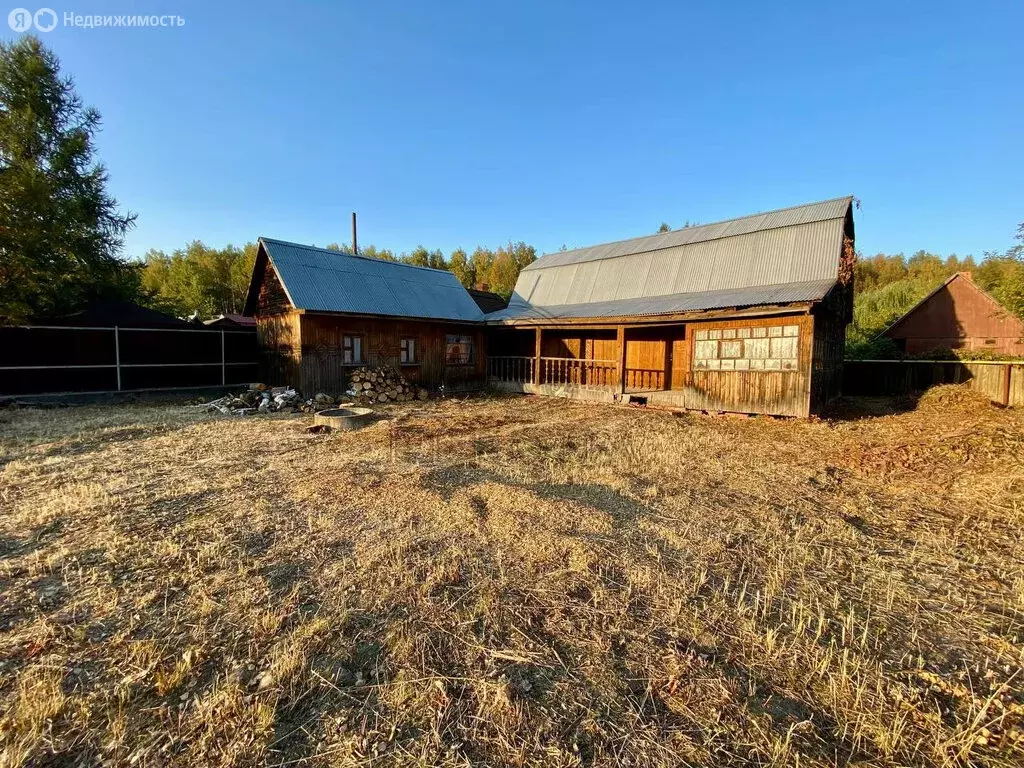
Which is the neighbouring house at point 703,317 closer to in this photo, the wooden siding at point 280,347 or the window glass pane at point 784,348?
the window glass pane at point 784,348

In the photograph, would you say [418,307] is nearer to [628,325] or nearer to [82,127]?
[628,325]

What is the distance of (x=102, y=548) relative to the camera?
13.3ft

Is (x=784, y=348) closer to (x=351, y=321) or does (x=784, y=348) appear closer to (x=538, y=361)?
(x=538, y=361)

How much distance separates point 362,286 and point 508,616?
49.3 feet

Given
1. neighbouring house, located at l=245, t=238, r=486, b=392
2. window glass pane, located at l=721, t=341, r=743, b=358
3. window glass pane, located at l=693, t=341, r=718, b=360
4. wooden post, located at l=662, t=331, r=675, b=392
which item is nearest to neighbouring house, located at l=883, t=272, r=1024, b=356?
wooden post, located at l=662, t=331, r=675, b=392

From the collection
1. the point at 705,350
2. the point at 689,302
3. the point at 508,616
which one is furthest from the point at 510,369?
the point at 508,616

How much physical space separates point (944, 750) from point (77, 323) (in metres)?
20.0

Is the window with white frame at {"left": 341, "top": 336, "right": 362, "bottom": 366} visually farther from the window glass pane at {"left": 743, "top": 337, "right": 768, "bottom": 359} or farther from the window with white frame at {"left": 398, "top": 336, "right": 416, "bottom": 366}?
the window glass pane at {"left": 743, "top": 337, "right": 768, "bottom": 359}

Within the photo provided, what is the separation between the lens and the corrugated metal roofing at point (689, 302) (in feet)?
37.8

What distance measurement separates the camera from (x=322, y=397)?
44.4 feet

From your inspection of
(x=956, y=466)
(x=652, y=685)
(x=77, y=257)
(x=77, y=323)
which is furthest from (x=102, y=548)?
(x=77, y=257)

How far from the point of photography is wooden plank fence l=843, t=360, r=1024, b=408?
500 inches

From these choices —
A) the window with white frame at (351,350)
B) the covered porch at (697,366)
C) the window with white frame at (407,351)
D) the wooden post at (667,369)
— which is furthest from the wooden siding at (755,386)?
the window with white frame at (351,350)

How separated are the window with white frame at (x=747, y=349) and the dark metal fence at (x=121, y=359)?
1556 centimetres
